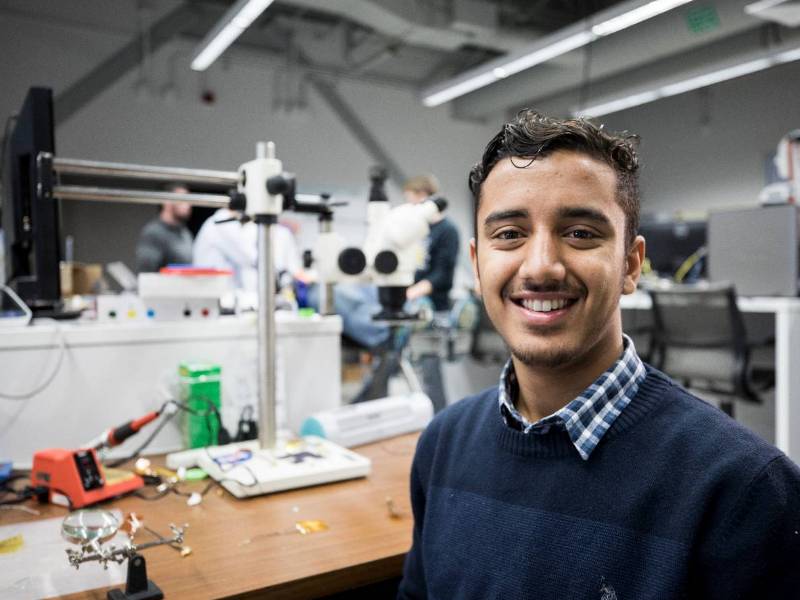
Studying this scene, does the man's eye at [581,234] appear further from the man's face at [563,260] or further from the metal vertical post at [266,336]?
the metal vertical post at [266,336]

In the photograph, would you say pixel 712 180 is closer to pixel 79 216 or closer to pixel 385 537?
pixel 79 216

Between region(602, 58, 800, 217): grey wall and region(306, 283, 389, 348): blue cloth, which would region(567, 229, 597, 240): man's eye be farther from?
region(602, 58, 800, 217): grey wall

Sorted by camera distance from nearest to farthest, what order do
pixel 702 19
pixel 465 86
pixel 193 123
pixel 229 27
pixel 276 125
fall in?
pixel 229 27
pixel 702 19
pixel 465 86
pixel 193 123
pixel 276 125

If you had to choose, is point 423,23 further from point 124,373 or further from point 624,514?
point 624,514

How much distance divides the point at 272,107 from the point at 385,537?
6448mm

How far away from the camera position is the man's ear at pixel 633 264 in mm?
790

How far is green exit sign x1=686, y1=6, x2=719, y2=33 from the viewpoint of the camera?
484 centimetres

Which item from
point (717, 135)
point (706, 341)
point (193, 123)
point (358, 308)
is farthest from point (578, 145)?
point (717, 135)

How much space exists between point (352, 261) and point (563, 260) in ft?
2.28

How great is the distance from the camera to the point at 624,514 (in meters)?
0.66

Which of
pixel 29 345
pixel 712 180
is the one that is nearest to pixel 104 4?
pixel 29 345

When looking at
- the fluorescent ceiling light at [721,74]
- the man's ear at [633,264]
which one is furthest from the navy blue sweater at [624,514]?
the fluorescent ceiling light at [721,74]

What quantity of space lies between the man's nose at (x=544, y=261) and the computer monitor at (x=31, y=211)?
0.96m

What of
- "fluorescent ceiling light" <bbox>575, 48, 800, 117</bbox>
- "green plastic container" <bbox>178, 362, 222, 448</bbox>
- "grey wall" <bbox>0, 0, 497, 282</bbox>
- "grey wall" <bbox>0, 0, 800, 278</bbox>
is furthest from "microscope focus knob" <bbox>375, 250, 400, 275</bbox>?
"grey wall" <bbox>0, 0, 497, 282</bbox>
